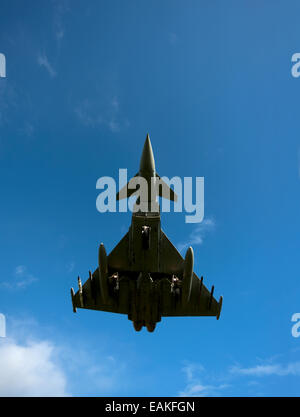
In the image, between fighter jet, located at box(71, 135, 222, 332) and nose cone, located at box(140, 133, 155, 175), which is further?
fighter jet, located at box(71, 135, 222, 332)

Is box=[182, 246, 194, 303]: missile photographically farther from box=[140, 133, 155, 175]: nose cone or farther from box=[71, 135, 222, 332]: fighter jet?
box=[140, 133, 155, 175]: nose cone

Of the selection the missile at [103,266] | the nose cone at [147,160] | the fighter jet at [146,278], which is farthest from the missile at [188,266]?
the nose cone at [147,160]

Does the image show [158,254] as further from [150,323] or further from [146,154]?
[146,154]

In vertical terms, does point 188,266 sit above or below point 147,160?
below

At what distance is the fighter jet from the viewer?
17891mm

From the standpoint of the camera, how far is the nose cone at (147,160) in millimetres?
17484

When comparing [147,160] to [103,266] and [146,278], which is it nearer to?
[103,266]

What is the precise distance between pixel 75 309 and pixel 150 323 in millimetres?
4940

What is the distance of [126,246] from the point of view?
19.7 m

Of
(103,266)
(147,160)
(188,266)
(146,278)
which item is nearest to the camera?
(188,266)

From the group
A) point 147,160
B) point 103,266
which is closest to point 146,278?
point 103,266

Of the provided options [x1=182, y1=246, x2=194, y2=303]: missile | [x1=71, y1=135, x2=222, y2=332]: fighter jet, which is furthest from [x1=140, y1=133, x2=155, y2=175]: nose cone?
[x1=182, y1=246, x2=194, y2=303]: missile

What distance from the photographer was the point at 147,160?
17.5m

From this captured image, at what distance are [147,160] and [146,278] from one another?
7246 mm
